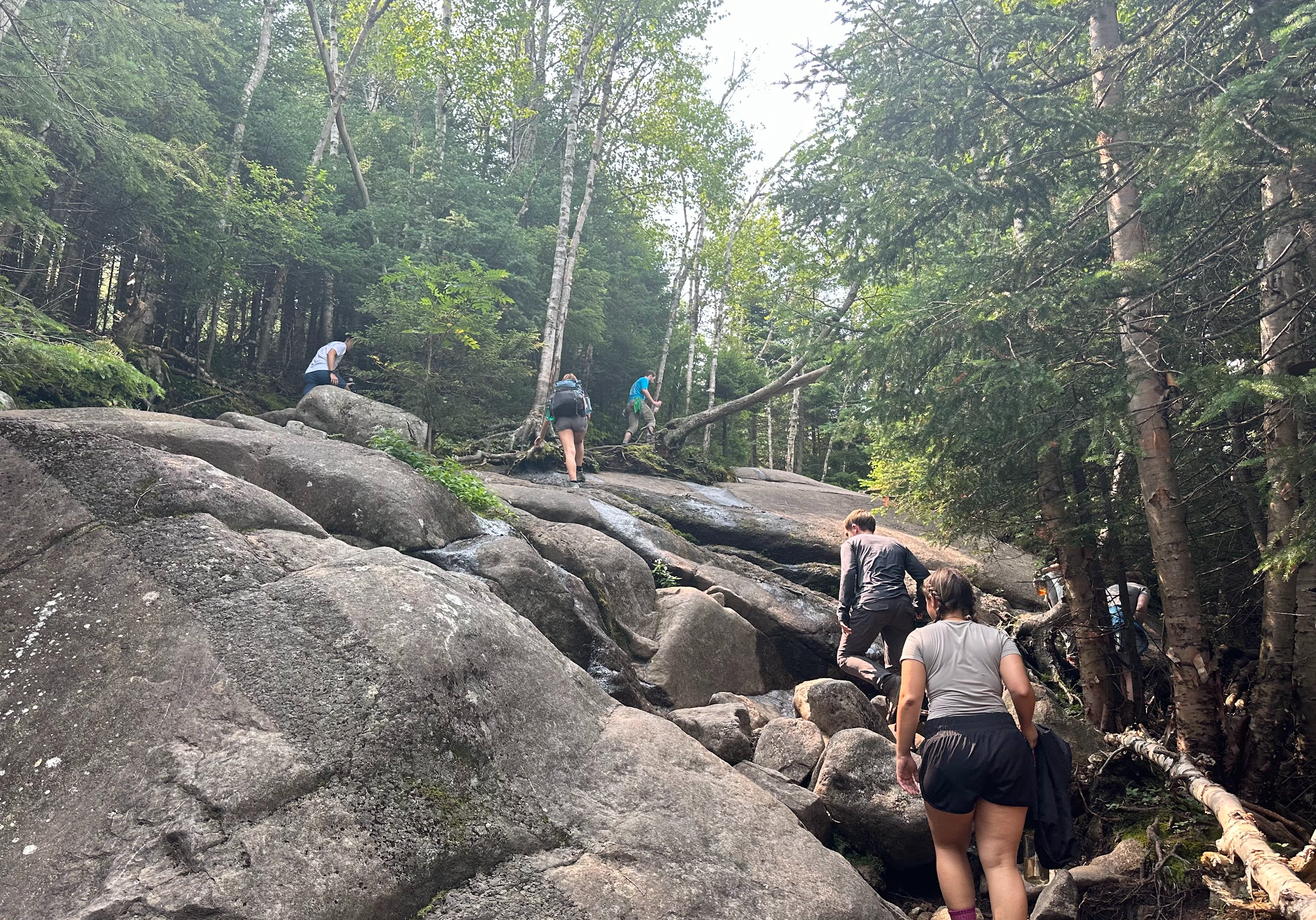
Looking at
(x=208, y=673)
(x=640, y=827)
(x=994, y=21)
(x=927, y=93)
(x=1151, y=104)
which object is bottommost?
(x=640, y=827)

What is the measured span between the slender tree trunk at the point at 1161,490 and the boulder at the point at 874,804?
2.26m

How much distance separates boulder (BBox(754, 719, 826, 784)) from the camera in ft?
21.0

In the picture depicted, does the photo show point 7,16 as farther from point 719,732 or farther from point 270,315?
point 719,732

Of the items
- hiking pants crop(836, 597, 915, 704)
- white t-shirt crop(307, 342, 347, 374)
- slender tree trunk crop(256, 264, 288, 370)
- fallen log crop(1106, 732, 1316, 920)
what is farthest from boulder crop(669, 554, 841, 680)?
slender tree trunk crop(256, 264, 288, 370)

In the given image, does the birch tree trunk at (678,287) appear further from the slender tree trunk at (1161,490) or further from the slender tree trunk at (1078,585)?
the slender tree trunk at (1161,490)

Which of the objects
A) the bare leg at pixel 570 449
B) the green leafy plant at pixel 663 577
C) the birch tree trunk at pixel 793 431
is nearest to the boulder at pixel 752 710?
the green leafy plant at pixel 663 577

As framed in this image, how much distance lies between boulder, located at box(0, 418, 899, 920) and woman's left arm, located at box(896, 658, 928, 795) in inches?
26.4

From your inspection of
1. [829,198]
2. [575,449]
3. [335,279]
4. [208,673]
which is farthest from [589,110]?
[208,673]

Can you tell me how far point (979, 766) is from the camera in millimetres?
3861

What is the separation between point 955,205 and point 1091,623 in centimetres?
450

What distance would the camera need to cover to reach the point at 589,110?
2783cm

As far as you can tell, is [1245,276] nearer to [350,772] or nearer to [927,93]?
[927,93]

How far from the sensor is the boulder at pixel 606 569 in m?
8.71

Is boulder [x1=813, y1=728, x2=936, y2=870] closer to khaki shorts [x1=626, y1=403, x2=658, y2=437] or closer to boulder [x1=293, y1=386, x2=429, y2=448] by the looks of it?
boulder [x1=293, y1=386, x2=429, y2=448]
